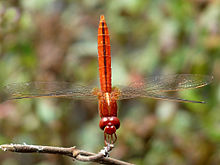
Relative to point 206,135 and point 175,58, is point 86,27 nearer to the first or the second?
point 175,58

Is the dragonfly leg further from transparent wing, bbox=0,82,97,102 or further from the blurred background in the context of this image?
the blurred background

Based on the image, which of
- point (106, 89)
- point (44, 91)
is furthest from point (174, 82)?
point (44, 91)

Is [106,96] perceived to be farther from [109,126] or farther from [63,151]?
[63,151]

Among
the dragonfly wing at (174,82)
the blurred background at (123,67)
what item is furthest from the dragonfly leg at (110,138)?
the blurred background at (123,67)

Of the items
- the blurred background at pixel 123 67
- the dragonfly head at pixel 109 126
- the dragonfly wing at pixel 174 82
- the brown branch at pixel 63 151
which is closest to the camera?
the brown branch at pixel 63 151

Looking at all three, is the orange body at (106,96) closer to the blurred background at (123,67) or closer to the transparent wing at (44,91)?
the transparent wing at (44,91)

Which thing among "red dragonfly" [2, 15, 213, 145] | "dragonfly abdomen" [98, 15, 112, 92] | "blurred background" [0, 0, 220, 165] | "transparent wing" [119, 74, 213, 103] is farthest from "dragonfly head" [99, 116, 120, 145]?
"blurred background" [0, 0, 220, 165]
